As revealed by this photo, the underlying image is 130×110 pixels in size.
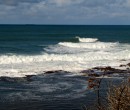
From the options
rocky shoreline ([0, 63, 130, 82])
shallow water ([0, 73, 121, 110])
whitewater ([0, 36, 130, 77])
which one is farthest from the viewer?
whitewater ([0, 36, 130, 77])

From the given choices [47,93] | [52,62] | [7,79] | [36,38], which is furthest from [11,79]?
[36,38]

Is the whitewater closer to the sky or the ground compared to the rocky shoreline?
closer to the sky

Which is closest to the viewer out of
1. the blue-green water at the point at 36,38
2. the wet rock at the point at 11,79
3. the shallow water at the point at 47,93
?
the shallow water at the point at 47,93

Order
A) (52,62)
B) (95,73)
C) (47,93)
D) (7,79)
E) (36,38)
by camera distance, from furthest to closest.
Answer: (36,38) < (52,62) < (95,73) < (7,79) < (47,93)

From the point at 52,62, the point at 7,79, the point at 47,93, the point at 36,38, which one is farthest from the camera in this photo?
the point at 36,38

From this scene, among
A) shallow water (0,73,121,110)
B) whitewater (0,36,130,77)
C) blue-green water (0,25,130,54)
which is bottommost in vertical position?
shallow water (0,73,121,110)

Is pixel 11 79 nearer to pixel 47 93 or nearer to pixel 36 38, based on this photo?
pixel 47 93

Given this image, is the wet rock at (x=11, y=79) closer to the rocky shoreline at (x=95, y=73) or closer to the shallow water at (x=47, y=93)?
the rocky shoreline at (x=95, y=73)

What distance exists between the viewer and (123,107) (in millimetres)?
9320

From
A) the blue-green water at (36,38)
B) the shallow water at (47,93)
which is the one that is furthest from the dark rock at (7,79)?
the blue-green water at (36,38)

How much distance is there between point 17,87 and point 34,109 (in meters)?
5.80

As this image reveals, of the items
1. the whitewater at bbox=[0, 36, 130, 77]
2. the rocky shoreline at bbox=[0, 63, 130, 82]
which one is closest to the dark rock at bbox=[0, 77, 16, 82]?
the rocky shoreline at bbox=[0, 63, 130, 82]

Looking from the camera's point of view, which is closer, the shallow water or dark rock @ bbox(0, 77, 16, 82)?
the shallow water

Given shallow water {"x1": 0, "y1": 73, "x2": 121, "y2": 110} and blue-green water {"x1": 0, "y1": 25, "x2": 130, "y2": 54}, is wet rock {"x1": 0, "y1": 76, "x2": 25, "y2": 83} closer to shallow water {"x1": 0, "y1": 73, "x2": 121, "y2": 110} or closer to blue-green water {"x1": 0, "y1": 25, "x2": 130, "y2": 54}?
shallow water {"x1": 0, "y1": 73, "x2": 121, "y2": 110}
